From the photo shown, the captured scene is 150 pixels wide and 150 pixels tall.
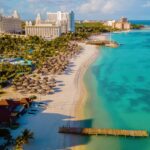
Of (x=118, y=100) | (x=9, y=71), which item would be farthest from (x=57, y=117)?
(x=9, y=71)

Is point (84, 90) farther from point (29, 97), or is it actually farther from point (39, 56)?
point (39, 56)

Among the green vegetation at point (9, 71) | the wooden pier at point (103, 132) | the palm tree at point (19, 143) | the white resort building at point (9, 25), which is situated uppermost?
the white resort building at point (9, 25)

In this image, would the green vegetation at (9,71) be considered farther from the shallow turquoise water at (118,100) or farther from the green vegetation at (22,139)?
the green vegetation at (22,139)

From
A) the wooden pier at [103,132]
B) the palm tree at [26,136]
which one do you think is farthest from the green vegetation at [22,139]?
the wooden pier at [103,132]

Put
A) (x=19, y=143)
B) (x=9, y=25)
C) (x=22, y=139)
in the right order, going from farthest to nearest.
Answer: (x=9, y=25) → (x=22, y=139) → (x=19, y=143)

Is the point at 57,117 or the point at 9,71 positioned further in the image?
the point at 9,71

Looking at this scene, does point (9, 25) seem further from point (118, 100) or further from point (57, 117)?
point (57, 117)
